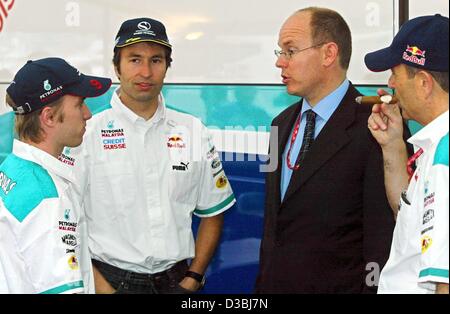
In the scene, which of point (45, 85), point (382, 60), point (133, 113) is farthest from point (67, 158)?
point (382, 60)

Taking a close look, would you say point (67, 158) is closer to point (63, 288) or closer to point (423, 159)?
point (63, 288)

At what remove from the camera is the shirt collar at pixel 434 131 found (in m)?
1.83

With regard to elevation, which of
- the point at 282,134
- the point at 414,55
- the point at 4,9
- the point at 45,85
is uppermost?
the point at 4,9

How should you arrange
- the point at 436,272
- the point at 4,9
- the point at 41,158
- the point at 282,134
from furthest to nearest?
the point at 4,9 → the point at 282,134 → the point at 41,158 → the point at 436,272

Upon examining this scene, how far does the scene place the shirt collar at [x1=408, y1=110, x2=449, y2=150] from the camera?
5.99 feet

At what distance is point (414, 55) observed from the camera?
1977mm

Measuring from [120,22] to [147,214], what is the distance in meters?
0.93

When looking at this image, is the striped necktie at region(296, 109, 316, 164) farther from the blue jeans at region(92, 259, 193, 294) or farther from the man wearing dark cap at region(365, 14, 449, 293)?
the blue jeans at region(92, 259, 193, 294)

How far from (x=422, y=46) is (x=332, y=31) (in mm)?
702

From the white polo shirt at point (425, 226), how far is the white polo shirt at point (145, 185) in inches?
40.7

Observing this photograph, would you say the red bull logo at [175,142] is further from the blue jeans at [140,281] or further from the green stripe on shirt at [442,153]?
the green stripe on shirt at [442,153]

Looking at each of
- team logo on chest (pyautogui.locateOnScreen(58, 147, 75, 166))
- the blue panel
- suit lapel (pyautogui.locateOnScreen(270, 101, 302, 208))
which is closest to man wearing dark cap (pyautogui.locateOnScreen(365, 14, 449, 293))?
suit lapel (pyautogui.locateOnScreen(270, 101, 302, 208))

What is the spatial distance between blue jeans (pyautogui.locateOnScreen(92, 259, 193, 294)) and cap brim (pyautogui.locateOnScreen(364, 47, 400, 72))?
1.18 meters

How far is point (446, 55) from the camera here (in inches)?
75.6
